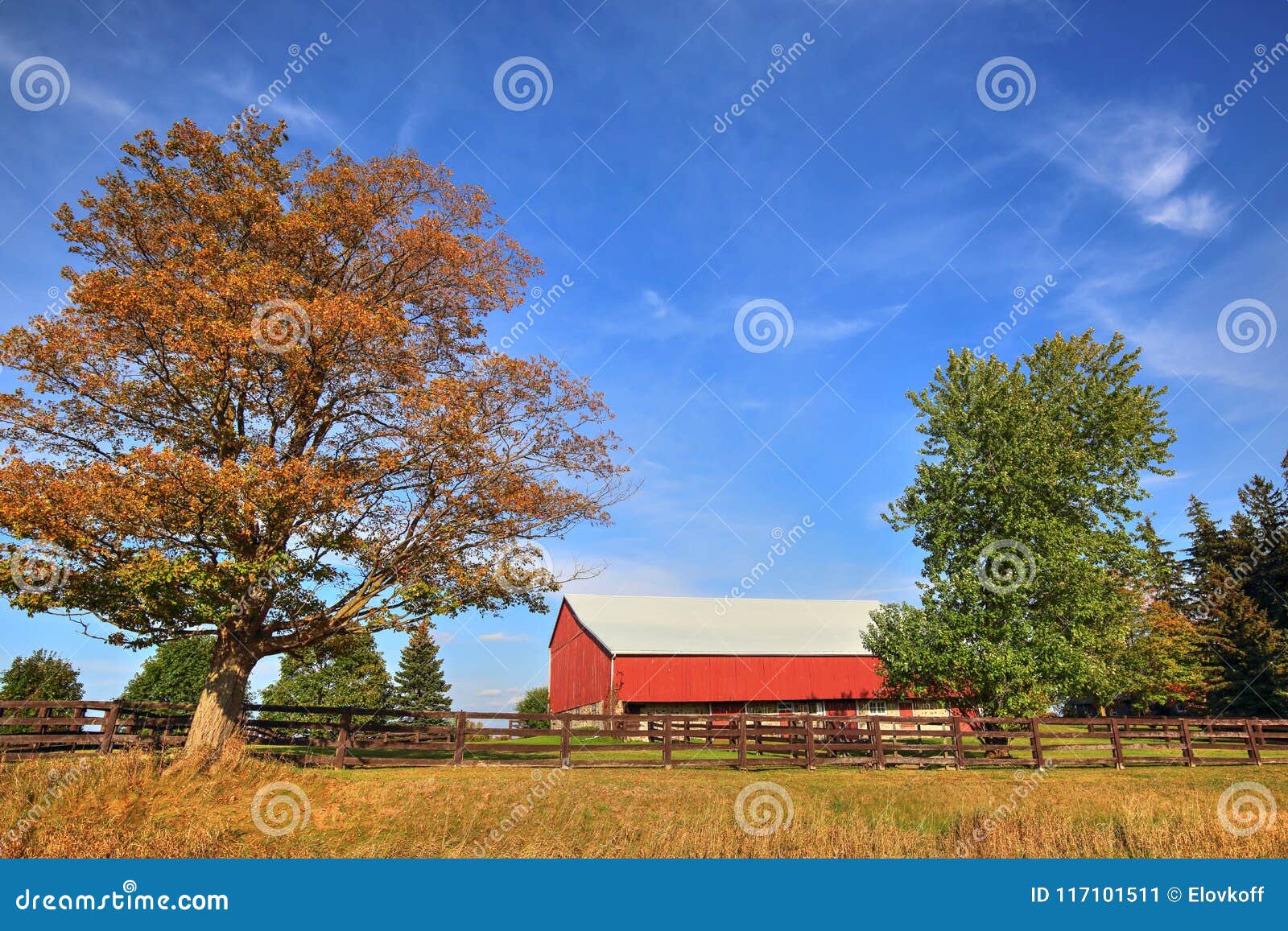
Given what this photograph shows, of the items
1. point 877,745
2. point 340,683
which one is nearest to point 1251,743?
point 877,745

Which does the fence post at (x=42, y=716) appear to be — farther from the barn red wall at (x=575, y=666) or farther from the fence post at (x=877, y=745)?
the barn red wall at (x=575, y=666)

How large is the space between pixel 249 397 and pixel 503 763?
408 inches

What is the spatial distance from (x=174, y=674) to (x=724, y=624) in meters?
42.9

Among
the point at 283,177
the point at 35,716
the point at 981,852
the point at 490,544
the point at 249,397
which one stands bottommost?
the point at 981,852

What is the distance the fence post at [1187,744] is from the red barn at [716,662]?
16158mm

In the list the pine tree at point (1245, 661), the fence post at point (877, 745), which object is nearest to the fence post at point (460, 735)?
the fence post at point (877, 745)

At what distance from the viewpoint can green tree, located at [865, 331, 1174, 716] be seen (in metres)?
22.5

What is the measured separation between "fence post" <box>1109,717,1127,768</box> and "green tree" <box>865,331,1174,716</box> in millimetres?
1526

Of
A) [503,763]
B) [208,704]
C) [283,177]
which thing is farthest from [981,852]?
[283,177]

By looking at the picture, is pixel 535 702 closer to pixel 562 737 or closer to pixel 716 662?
pixel 716 662

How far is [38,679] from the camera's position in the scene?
159 feet

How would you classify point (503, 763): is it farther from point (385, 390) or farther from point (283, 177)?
point (283, 177)

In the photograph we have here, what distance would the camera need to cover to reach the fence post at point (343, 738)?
16.5 meters

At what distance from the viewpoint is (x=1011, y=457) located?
2420 cm
